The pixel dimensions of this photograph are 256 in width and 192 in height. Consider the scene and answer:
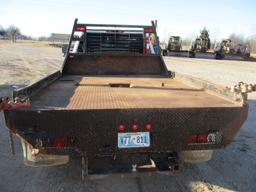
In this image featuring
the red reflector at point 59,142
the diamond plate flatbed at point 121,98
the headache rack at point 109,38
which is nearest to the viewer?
the red reflector at point 59,142

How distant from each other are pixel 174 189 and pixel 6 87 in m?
7.92

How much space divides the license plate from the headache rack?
3.82 metres

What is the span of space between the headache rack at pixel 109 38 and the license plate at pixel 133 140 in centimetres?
382

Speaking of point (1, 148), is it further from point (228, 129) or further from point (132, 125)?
point (228, 129)

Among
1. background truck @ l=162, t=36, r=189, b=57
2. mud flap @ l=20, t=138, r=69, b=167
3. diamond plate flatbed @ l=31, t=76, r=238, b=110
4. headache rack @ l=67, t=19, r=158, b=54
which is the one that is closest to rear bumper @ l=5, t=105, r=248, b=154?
diamond plate flatbed @ l=31, t=76, r=238, b=110

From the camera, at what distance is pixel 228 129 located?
305 centimetres

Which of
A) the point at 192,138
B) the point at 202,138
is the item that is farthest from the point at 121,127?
the point at 202,138

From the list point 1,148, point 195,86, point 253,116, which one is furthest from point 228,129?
point 253,116

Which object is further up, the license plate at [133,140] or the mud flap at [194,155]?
the license plate at [133,140]

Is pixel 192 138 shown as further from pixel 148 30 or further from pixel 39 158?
pixel 148 30

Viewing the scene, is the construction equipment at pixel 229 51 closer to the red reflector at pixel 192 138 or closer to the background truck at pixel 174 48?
the background truck at pixel 174 48

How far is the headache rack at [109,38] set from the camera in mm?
6418

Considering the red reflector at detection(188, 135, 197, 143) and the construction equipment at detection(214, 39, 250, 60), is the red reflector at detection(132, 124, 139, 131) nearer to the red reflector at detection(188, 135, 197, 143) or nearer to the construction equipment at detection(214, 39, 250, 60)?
the red reflector at detection(188, 135, 197, 143)

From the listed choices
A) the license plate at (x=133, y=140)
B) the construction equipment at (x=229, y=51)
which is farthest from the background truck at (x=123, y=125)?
the construction equipment at (x=229, y=51)
